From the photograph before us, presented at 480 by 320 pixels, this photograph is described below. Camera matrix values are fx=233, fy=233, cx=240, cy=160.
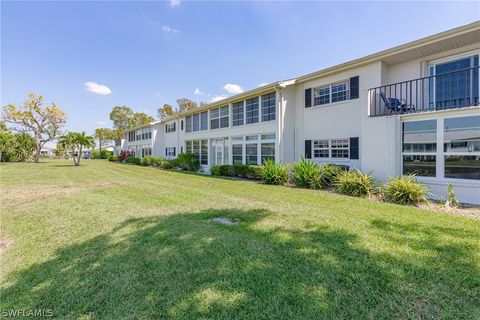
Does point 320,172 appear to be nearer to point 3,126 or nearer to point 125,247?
point 125,247

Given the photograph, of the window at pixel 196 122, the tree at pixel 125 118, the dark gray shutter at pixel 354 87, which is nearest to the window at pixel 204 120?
the window at pixel 196 122

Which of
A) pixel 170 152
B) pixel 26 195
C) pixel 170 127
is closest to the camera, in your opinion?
pixel 26 195

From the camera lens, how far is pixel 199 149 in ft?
68.2

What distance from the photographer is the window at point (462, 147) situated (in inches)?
277

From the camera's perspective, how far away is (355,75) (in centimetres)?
1076

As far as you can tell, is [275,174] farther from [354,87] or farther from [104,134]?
[104,134]

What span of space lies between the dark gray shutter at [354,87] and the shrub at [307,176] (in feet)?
12.6

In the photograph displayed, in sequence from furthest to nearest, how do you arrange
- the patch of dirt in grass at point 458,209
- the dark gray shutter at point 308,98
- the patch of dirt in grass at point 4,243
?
the dark gray shutter at point 308,98, the patch of dirt in grass at point 458,209, the patch of dirt in grass at point 4,243

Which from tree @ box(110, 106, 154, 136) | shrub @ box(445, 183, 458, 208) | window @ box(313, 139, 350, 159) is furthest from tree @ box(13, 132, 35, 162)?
shrub @ box(445, 183, 458, 208)

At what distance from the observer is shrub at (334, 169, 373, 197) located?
8.26 m

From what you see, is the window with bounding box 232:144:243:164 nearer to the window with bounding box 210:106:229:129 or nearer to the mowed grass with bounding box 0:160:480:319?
the window with bounding box 210:106:229:129

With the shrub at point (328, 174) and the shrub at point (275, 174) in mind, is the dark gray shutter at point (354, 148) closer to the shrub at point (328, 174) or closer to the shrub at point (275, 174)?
the shrub at point (328, 174)

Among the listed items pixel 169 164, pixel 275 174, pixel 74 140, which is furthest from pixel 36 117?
pixel 275 174

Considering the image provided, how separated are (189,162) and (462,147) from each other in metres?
17.0
